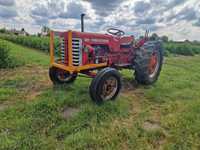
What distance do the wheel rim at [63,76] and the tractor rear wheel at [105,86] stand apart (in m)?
1.44

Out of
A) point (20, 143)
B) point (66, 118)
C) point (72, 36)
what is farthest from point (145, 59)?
point (20, 143)

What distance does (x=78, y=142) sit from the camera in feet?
7.96

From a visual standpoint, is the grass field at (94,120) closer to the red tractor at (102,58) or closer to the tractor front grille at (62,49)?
the red tractor at (102,58)

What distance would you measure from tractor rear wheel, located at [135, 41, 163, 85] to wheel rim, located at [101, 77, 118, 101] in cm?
112

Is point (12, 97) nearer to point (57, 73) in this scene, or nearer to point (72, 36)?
point (57, 73)

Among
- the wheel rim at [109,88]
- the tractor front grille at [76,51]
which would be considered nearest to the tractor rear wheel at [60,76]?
the tractor front grille at [76,51]

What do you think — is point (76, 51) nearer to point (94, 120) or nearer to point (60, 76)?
point (60, 76)

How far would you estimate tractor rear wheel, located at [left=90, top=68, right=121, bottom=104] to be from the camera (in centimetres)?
348

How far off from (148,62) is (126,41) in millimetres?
768

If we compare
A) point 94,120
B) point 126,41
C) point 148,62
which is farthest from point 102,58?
point 94,120

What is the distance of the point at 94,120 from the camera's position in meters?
3.00

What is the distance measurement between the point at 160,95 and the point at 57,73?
2.47 meters

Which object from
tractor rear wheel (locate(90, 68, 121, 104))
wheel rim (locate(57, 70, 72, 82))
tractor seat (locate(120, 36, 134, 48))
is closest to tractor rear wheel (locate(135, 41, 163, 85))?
tractor seat (locate(120, 36, 134, 48))

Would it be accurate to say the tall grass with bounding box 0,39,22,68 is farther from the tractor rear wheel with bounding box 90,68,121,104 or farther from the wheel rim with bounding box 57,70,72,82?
the tractor rear wheel with bounding box 90,68,121,104
